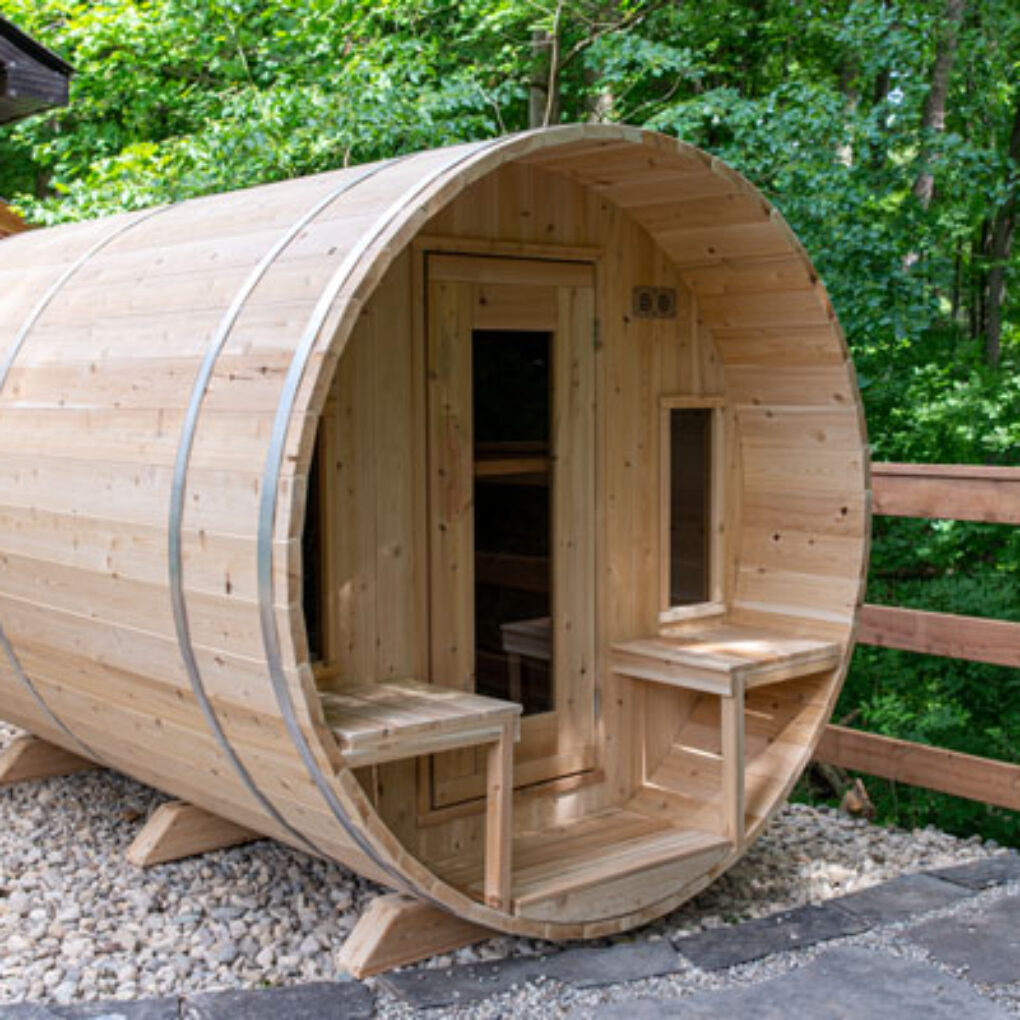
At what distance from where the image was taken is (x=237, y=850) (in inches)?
223

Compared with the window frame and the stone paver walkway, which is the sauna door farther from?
the stone paver walkway

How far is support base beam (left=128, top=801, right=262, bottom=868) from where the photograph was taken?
548 centimetres

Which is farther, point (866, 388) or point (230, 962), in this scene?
point (866, 388)

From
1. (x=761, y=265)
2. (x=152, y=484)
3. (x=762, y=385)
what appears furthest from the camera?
(x=762, y=385)

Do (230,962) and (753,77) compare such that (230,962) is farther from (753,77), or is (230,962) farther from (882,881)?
(753,77)

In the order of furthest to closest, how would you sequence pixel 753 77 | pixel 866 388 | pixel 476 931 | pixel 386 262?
pixel 753 77 → pixel 866 388 → pixel 476 931 → pixel 386 262

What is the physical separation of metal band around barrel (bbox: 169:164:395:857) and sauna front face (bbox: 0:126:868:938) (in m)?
0.01

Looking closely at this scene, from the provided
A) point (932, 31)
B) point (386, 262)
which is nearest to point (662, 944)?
point (386, 262)

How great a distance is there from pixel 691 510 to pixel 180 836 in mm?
2380

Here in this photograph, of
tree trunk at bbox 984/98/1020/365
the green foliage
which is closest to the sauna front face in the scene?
the green foliage

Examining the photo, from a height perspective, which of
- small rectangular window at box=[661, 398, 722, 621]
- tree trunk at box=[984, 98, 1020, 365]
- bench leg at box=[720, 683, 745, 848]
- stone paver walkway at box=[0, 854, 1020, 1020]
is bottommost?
stone paver walkway at box=[0, 854, 1020, 1020]

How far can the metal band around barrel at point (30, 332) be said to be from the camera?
524 centimetres

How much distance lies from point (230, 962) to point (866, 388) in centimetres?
780

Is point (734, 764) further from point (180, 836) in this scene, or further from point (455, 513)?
point (180, 836)
